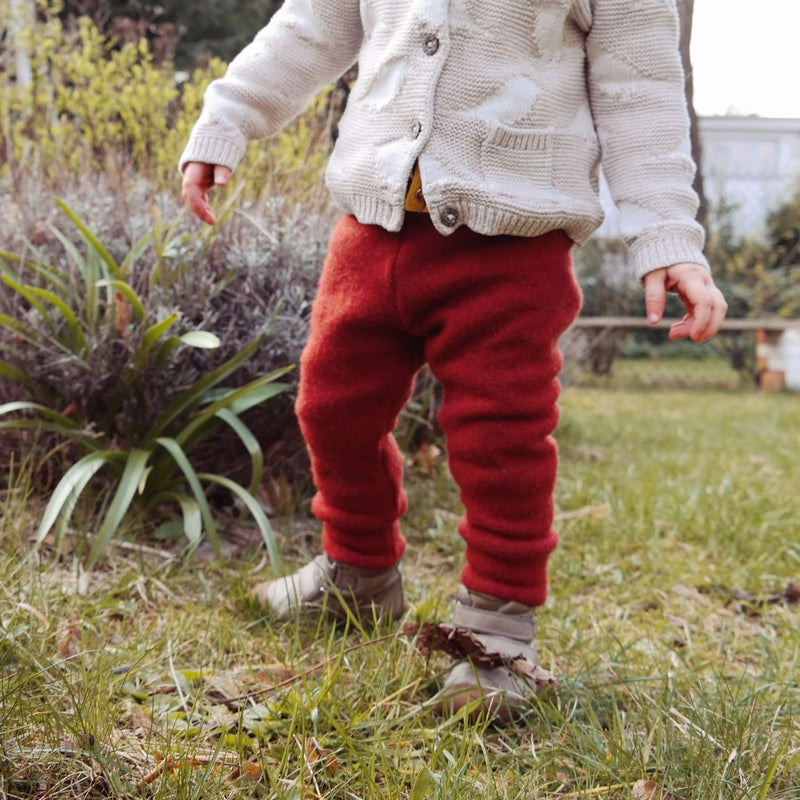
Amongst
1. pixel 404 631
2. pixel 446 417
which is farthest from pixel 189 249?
pixel 404 631

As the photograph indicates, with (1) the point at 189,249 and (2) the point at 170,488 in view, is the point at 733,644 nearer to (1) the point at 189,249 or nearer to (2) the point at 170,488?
(2) the point at 170,488

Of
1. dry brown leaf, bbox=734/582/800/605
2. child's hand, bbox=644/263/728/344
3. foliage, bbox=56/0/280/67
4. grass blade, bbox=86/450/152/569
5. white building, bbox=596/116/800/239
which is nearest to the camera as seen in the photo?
child's hand, bbox=644/263/728/344

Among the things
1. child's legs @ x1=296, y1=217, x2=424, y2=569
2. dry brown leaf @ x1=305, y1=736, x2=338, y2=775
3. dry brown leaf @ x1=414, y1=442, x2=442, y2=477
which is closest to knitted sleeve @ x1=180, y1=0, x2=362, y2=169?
child's legs @ x1=296, y1=217, x2=424, y2=569

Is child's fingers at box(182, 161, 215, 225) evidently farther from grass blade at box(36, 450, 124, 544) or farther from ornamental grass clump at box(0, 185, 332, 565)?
grass blade at box(36, 450, 124, 544)

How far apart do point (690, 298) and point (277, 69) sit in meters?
0.85

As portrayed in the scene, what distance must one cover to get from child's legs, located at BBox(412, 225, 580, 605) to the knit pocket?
9 centimetres

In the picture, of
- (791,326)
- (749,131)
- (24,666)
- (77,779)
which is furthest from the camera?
(749,131)

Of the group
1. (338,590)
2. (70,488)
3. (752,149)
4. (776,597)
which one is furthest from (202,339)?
(752,149)

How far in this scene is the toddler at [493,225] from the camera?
4.20ft

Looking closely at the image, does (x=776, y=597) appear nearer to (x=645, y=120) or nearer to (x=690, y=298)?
(x=690, y=298)

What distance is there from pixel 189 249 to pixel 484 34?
115 centimetres

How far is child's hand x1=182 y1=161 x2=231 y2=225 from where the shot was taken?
1.45 metres

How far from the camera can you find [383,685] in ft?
3.99

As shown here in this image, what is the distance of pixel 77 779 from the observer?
94 cm
